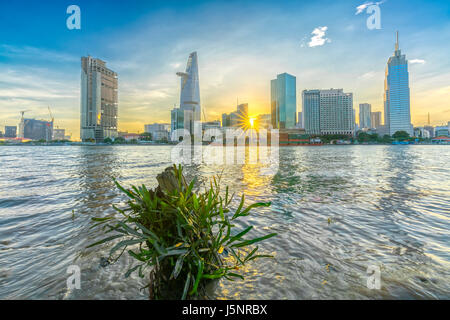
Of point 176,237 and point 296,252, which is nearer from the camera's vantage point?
point 176,237

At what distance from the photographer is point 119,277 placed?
143 inches

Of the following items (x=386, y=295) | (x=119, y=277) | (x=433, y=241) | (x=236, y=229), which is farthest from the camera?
(x=236, y=229)

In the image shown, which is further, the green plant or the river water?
the river water

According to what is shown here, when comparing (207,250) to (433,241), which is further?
(433,241)

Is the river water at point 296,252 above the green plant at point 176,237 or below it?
below

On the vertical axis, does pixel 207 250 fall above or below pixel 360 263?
above

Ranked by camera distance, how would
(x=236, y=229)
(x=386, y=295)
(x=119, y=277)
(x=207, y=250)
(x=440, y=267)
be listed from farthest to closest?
(x=236, y=229), (x=440, y=267), (x=119, y=277), (x=386, y=295), (x=207, y=250)

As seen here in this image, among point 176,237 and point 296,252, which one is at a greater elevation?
point 176,237

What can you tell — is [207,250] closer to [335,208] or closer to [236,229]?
[236,229]

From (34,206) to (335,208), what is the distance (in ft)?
39.1

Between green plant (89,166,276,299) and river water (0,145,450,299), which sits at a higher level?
green plant (89,166,276,299)

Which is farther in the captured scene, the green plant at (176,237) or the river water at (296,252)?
the river water at (296,252)
